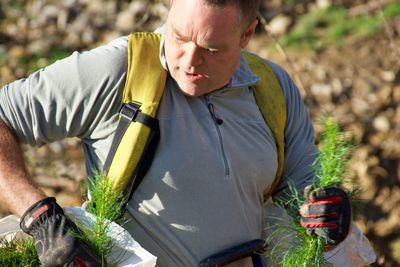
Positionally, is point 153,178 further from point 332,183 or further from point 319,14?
point 319,14

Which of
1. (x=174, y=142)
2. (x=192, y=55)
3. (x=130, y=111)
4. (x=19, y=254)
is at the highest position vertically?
(x=192, y=55)

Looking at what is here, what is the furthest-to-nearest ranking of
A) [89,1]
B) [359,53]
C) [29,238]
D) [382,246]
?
[89,1] < [359,53] < [382,246] < [29,238]

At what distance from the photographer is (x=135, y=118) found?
276 centimetres

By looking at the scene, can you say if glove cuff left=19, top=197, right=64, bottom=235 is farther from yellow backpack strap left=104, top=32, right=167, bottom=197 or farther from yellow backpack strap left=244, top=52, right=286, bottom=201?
yellow backpack strap left=244, top=52, right=286, bottom=201

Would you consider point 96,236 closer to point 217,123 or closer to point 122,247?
point 122,247

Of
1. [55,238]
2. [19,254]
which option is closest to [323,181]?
[55,238]

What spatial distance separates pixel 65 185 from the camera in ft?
17.5

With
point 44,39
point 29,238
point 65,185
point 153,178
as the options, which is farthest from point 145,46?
point 44,39

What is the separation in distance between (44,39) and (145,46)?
11.8 feet

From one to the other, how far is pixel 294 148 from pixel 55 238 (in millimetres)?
1099

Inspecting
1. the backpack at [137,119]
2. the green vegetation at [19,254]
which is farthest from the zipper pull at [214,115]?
the green vegetation at [19,254]

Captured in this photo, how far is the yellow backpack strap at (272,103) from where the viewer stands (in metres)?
3.08

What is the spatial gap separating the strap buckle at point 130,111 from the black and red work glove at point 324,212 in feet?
1.99

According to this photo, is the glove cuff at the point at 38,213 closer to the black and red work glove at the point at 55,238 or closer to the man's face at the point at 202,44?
the black and red work glove at the point at 55,238
